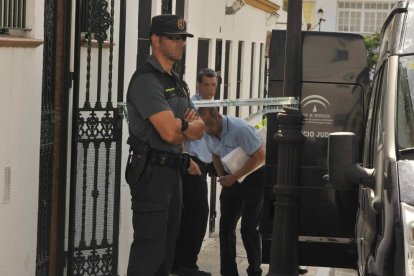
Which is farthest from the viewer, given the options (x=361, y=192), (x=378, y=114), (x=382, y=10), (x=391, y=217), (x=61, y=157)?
(x=382, y=10)

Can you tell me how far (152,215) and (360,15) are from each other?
49.9 metres

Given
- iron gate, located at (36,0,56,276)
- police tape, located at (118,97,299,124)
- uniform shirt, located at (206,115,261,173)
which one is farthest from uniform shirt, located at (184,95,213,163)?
iron gate, located at (36,0,56,276)

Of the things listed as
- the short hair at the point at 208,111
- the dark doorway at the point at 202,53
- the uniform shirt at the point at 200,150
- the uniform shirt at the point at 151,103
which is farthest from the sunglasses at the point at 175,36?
the dark doorway at the point at 202,53

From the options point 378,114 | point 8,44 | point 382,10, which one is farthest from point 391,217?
point 382,10

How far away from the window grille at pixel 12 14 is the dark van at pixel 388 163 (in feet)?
7.99

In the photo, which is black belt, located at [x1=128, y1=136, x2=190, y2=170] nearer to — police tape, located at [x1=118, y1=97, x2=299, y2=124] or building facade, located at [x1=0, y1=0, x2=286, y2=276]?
building facade, located at [x1=0, y1=0, x2=286, y2=276]

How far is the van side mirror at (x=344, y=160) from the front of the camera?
6.50 meters

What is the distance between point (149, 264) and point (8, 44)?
5.44 ft

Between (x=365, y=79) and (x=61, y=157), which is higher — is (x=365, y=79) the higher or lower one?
the higher one

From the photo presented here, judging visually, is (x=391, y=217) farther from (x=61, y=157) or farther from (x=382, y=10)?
(x=382, y=10)

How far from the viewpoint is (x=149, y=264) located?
24.0ft

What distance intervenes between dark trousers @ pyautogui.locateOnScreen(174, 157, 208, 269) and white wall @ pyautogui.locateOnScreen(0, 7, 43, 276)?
7.55ft

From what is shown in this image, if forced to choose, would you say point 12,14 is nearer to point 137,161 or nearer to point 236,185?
point 137,161

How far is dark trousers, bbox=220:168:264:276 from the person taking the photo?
10.1 meters
